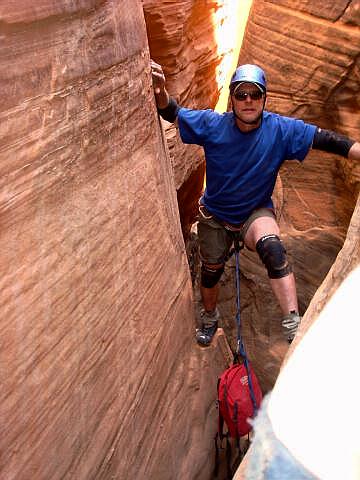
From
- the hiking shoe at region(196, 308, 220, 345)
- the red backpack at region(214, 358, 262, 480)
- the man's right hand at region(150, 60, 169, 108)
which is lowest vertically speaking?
the hiking shoe at region(196, 308, 220, 345)

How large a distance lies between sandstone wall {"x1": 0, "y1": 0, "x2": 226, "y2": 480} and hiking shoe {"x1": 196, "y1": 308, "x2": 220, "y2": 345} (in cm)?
75

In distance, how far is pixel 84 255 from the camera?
3072mm

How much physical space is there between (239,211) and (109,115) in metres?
1.93

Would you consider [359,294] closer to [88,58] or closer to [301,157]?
[88,58]

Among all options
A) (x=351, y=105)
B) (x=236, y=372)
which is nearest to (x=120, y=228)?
(x=236, y=372)

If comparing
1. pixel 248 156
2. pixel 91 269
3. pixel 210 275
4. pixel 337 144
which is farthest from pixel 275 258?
pixel 91 269

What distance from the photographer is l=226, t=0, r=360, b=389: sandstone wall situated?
6164mm

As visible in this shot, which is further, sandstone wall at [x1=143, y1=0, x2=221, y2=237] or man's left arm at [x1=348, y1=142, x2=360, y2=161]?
sandstone wall at [x1=143, y1=0, x2=221, y2=237]

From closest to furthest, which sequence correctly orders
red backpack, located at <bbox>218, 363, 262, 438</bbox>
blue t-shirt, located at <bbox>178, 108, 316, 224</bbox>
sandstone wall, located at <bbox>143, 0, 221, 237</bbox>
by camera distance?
red backpack, located at <bbox>218, 363, 262, 438</bbox> < blue t-shirt, located at <bbox>178, 108, 316, 224</bbox> < sandstone wall, located at <bbox>143, 0, 221, 237</bbox>

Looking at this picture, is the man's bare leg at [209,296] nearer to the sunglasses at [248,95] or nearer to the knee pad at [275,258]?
the knee pad at [275,258]

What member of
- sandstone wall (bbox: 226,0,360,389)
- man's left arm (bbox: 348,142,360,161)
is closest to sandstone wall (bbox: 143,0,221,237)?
sandstone wall (bbox: 226,0,360,389)

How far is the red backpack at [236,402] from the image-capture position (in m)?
4.43

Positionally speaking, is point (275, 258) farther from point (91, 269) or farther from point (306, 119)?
point (306, 119)

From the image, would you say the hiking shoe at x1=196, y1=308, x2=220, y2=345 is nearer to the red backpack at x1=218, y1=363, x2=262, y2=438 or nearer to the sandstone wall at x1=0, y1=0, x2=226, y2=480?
the red backpack at x1=218, y1=363, x2=262, y2=438
